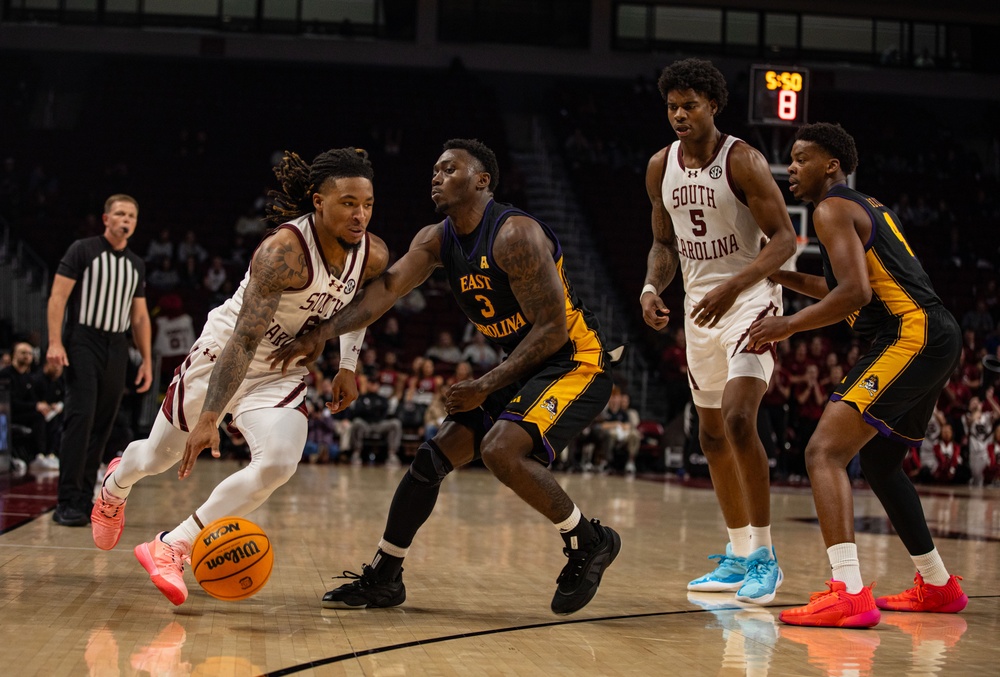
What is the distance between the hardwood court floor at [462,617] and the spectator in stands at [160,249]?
31.5ft

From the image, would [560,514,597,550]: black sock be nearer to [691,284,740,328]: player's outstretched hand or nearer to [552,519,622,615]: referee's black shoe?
[552,519,622,615]: referee's black shoe

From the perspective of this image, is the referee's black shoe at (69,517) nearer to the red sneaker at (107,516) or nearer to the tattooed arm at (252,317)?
the red sneaker at (107,516)

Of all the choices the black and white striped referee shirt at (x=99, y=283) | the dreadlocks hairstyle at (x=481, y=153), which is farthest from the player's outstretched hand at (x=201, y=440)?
the black and white striped referee shirt at (x=99, y=283)

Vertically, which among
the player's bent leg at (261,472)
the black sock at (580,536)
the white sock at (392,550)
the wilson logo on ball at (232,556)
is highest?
the player's bent leg at (261,472)

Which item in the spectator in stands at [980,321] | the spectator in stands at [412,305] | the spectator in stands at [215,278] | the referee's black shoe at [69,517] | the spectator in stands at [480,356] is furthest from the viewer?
the spectator in stands at [980,321]

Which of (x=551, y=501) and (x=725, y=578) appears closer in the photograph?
(x=551, y=501)

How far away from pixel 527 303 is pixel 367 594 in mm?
1217

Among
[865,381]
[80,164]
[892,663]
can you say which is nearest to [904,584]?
[865,381]

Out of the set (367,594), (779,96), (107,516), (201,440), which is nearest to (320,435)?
(779,96)

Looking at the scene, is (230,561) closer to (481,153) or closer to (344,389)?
(344,389)

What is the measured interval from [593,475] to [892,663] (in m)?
9.15

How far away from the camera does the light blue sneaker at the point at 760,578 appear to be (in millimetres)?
4336

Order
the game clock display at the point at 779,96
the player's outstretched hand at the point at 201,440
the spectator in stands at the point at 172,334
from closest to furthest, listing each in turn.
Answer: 1. the player's outstretched hand at the point at 201,440
2. the game clock display at the point at 779,96
3. the spectator in stands at the point at 172,334

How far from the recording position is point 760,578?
4.41 metres
